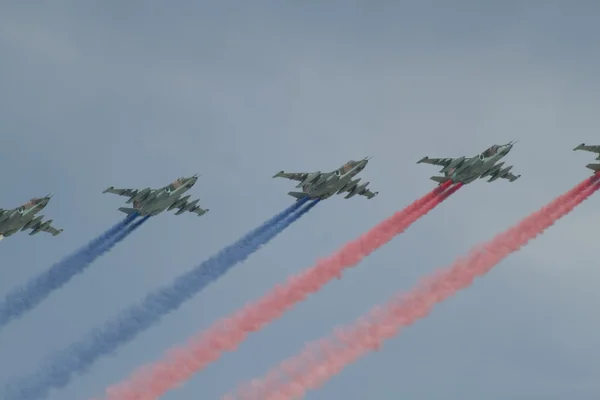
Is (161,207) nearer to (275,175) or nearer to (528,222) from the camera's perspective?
(275,175)

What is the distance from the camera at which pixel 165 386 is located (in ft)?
301

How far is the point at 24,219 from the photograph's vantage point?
110750 mm

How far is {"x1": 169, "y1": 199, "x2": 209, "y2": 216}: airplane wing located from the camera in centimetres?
11092

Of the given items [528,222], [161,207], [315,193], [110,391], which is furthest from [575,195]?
[110,391]

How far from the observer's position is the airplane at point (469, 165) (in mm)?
104438

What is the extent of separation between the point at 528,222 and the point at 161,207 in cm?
3709

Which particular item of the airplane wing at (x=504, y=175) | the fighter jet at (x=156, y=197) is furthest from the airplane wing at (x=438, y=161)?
the fighter jet at (x=156, y=197)

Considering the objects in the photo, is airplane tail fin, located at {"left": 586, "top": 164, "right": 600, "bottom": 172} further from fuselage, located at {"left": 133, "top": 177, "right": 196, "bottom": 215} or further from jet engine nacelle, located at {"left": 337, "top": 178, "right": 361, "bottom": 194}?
fuselage, located at {"left": 133, "top": 177, "right": 196, "bottom": 215}

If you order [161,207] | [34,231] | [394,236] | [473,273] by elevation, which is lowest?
[473,273]

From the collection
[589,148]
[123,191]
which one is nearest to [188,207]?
[123,191]

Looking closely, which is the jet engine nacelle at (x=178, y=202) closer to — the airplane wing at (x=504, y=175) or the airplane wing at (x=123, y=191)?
the airplane wing at (x=123, y=191)

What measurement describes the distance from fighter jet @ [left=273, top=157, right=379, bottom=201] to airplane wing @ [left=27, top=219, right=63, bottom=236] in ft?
91.9

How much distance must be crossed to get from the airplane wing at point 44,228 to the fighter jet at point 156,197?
12.6m

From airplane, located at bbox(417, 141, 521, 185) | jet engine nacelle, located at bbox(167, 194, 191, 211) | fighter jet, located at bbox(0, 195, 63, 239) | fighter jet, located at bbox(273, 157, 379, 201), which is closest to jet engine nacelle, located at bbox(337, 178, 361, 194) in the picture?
fighter jet, located at bbox(273, 157, 379, 201)
